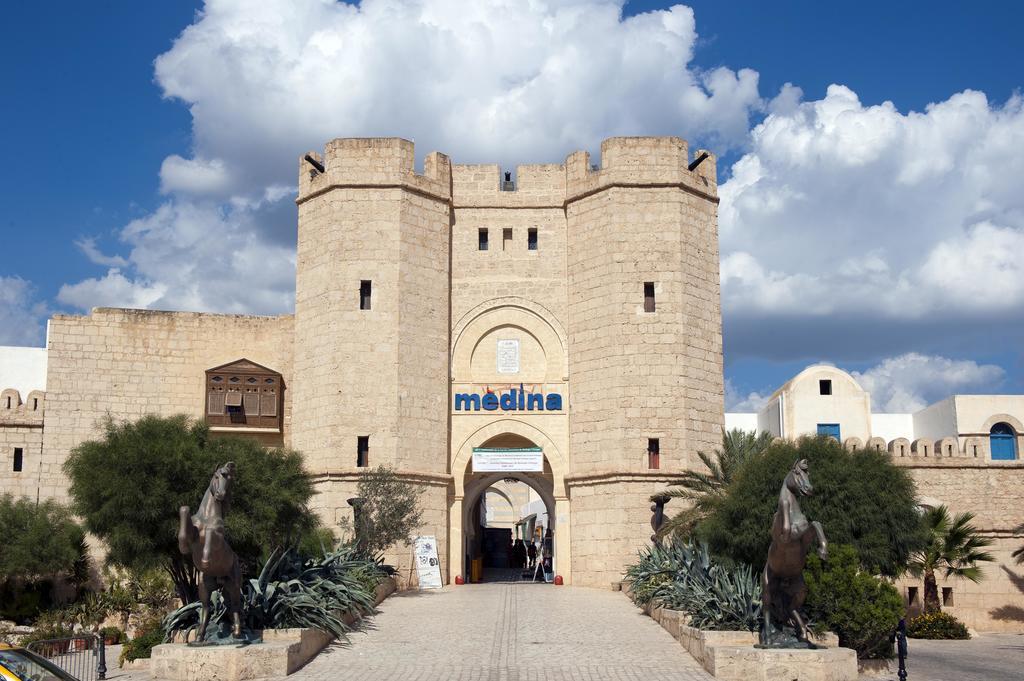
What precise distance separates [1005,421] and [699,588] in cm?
2224

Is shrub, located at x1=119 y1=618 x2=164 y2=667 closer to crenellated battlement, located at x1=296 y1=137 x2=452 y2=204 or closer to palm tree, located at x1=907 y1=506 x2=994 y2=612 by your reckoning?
crenellated battlement, located at x1=296 y1=137 x2=452 y2=204

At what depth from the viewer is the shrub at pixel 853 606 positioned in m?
15.4

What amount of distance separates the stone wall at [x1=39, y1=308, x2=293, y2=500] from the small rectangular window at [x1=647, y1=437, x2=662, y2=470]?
962 centimetres

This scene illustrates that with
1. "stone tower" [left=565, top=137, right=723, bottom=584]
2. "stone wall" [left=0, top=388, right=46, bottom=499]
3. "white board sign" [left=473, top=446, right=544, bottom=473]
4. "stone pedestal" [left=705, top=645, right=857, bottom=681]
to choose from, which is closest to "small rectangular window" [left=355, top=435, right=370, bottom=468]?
"white board sign" [left=473, top=446, right=544, bottom=473]

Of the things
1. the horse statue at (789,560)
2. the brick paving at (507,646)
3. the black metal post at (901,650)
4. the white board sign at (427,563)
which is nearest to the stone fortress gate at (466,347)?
the white board sign at (427,563)

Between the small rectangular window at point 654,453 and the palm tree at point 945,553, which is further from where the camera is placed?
the small rectangular window at point 654,453

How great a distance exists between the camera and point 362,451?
83.5ft

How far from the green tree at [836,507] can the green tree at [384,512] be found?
6.76m

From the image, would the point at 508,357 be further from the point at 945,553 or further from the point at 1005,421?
the point at 1005,421

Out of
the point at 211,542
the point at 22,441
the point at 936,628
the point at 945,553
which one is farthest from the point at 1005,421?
the point at 22,441

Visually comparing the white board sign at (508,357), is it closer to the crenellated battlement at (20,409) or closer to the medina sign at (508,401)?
the medina sign at (508,401)

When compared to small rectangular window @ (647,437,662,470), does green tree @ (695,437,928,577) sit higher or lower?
lower

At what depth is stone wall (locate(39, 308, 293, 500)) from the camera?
27.3 meters

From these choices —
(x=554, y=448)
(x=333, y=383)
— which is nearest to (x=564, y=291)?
(x=554, y=448)
